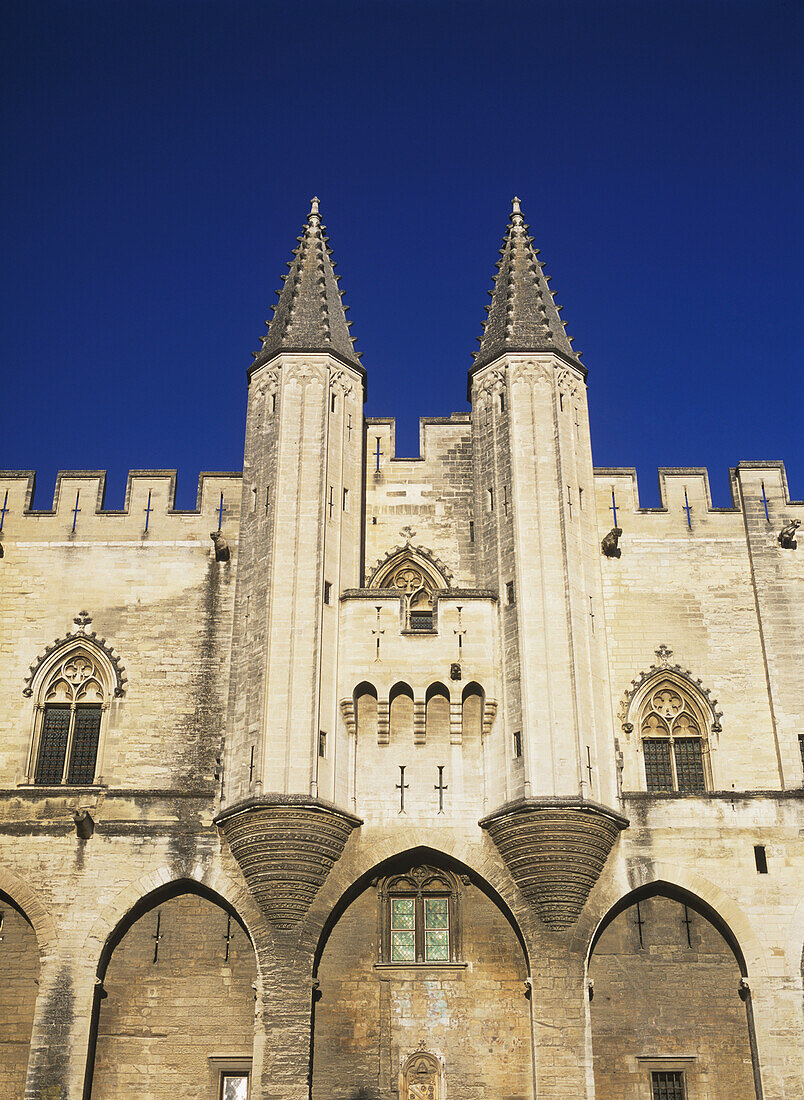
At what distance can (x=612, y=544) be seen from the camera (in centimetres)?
2386

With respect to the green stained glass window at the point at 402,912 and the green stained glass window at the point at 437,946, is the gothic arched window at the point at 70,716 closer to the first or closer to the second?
the green stained glass window at the point at 402,912

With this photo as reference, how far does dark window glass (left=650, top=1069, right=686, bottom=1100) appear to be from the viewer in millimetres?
20156

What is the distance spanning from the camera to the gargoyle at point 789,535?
77.9 ft

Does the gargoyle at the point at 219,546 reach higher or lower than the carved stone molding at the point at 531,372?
lower

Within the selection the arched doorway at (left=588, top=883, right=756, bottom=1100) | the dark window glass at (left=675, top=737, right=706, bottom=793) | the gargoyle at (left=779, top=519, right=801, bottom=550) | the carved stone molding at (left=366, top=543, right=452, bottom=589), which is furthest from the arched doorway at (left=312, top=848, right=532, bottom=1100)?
the gargoyle at (left=779, top=519, right=801, bottom=550)

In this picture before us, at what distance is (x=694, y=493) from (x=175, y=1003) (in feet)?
44.2

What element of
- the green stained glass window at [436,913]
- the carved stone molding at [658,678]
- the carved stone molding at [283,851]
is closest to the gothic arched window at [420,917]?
the green stained glass window at [436,913]

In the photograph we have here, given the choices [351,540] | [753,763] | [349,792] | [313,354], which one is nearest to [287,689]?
[349,792]

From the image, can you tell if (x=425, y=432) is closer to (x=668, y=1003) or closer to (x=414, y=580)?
(x=414, y=580)

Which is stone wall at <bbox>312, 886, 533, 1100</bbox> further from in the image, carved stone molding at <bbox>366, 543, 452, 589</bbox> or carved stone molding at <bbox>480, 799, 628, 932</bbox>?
carved stone molding at <bbox>366, 543, 452, 589</bbox>

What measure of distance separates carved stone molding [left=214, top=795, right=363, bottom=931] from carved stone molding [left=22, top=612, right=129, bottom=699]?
12.9 ft

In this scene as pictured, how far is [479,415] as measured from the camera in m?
24.6

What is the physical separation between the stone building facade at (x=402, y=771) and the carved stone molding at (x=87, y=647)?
73mm

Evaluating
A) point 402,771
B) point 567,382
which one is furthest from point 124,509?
point 567,382
